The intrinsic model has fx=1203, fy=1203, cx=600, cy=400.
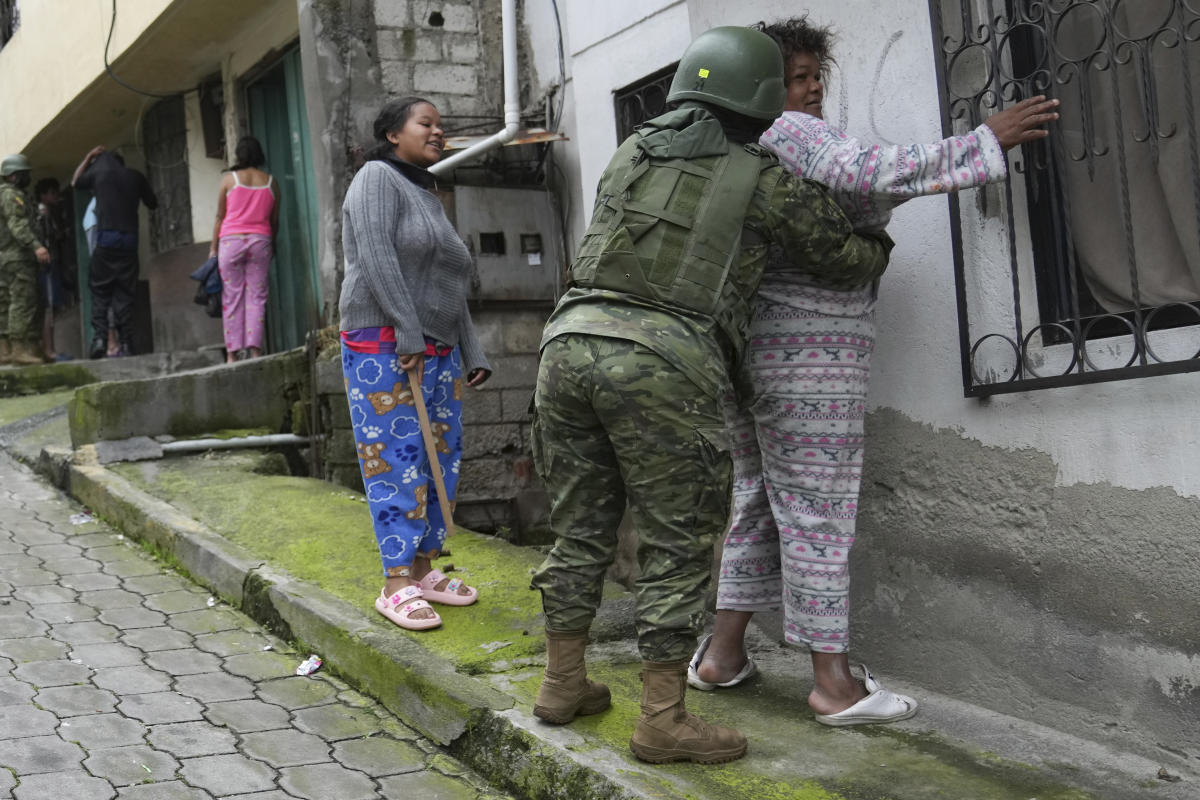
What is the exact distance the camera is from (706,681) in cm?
345

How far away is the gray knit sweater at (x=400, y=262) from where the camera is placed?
391 centimetres

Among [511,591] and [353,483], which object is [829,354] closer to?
[511,591]

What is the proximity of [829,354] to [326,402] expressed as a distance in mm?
4340

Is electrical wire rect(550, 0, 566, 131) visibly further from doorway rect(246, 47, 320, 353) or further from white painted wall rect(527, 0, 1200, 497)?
doorway rect(246, 47, 320, 353)

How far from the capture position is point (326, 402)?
6934mm

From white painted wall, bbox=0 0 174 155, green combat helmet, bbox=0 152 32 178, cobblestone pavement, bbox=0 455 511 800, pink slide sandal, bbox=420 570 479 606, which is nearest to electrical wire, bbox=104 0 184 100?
white painted wall, bbox=0 0 174 155

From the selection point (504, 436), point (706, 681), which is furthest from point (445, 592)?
point (504, 436)

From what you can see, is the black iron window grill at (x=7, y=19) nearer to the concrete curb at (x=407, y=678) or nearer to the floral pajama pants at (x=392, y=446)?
the concrete curb at (x=407, y=678)

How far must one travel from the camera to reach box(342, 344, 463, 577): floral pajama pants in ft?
13.0

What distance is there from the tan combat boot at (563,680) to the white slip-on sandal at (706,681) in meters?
0.46

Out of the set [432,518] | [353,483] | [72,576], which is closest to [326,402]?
[353,483]

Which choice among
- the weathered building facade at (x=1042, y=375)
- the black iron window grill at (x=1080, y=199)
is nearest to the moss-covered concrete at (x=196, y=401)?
the weathered building facade at (x=1042, y=375)

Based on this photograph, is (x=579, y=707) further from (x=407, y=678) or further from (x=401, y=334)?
(x=401, y=334)

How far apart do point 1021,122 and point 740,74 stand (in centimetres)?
69
